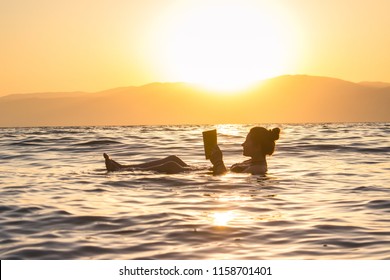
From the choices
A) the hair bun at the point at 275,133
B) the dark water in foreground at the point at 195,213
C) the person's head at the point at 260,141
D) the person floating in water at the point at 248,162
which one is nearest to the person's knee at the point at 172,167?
the person floating in water at the point at 248,162

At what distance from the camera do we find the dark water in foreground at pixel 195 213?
8.36 m

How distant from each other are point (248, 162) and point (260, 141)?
1175 millimetres

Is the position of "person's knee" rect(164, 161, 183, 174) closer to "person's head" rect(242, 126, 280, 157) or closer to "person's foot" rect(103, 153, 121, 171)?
"person's foot" rect(103, 153, 121, 171)

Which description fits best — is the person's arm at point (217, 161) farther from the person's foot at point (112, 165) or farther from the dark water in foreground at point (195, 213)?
the person's foot at point (112, 165)

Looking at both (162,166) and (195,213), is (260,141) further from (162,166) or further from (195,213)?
(195,213)

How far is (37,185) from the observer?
14523 mm

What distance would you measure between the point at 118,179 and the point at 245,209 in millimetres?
4751

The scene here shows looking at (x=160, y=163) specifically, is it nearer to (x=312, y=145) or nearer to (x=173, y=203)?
(x=173, y=203)

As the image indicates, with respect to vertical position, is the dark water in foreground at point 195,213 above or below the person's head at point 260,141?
below

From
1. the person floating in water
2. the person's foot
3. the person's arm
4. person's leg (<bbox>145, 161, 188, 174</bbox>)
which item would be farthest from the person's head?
the person's foot

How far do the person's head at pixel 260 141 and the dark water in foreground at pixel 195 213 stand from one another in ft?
2.41

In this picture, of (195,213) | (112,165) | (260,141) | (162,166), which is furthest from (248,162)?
(195,213)
